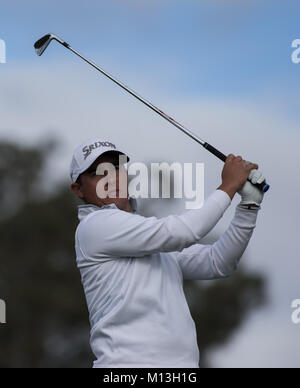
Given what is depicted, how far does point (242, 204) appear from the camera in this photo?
4.12 meters

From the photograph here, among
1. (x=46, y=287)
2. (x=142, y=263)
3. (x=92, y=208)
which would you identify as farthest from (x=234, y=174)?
(x=46, y=287)

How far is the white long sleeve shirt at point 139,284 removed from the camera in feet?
12.5

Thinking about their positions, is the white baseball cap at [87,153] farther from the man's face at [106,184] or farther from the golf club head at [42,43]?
the golf club head at [42,43]

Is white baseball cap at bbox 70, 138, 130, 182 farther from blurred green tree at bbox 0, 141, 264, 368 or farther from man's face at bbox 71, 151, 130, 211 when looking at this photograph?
blurred green tree at bbox 0, 141, 264, 368

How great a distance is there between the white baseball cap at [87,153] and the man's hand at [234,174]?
1.69ft

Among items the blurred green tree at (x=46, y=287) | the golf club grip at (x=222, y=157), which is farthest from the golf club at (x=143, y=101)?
the blurred green tree at (x=46, y=287)

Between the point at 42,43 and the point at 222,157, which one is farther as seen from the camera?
the point at 42,43

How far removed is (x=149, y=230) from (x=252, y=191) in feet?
1.67

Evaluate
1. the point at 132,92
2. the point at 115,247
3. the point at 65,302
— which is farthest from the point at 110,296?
the point at 65,302

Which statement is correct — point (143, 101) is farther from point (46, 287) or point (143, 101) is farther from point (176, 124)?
point (46, 287)

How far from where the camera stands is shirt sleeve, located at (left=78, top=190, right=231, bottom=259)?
3.84 metres

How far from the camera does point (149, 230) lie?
3871mm

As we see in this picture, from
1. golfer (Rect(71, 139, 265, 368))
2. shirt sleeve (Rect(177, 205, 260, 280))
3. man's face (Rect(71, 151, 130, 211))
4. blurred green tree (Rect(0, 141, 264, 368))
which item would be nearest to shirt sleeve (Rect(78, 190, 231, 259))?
golfer (Rect(71, 139, 265, 368))
